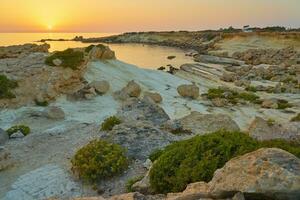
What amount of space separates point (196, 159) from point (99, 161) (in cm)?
479

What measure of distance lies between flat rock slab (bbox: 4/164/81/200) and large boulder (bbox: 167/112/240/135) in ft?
19.3

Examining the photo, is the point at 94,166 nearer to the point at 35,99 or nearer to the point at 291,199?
the point at 291,199

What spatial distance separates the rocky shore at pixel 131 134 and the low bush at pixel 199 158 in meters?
0.03

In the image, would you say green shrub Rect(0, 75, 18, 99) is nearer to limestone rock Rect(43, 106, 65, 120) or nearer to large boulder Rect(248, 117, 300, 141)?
limestone rock Rect(43, 106, 65, 120)

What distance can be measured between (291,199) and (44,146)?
13.1 metres

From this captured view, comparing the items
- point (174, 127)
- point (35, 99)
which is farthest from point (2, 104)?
point (174, 127)

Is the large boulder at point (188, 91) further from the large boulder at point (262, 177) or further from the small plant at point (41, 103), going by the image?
the large boulder at point (262, 177)

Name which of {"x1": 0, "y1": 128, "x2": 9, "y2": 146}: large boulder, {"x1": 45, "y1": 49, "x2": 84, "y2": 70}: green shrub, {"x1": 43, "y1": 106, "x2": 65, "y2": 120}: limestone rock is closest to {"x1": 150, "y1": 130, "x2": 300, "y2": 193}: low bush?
{"x1": 0, "y1": 128, "x2": 9, "y2": 146}: large boulder

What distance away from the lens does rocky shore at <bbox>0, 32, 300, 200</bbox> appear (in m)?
7.75

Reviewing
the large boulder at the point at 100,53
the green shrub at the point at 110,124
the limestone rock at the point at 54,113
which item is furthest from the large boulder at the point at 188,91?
the green shrub at the point at 110,124

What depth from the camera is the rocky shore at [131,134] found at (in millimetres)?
7746

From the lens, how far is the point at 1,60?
1235 inches

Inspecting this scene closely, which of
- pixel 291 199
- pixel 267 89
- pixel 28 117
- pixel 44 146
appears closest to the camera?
pixel 291 199

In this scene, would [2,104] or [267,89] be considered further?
[267,89]
